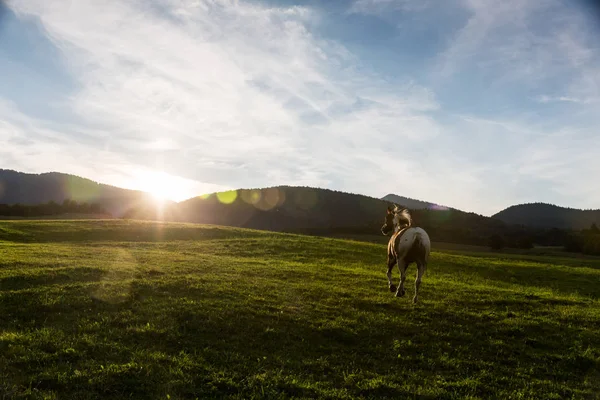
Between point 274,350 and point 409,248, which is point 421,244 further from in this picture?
point 274,350

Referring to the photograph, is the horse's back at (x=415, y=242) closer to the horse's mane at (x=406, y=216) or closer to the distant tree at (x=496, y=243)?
the horse's mane at (x=406, y=216)

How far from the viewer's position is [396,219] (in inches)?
810

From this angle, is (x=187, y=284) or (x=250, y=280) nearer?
(x=187, y=284)

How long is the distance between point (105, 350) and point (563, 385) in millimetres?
12911

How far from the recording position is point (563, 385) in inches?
439

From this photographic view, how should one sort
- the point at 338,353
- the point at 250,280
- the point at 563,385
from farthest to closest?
1. the point at 250,280
2. the point at 338,353
3. the point at 563,385

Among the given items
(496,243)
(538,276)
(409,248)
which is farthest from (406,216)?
(496,243)

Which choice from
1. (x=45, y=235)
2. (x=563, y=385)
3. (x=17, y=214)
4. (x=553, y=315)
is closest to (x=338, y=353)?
(x=563, y=385)

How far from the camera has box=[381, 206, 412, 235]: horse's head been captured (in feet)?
64.7

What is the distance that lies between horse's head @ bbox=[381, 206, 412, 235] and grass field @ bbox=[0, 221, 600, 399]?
3652mm

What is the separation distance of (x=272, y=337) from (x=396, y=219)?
9.81 meters

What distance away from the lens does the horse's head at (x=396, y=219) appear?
1972cm

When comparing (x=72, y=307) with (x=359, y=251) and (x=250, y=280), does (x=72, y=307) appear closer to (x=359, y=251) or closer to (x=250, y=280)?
(x=250, y=280)

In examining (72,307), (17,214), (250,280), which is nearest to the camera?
(72,307)
